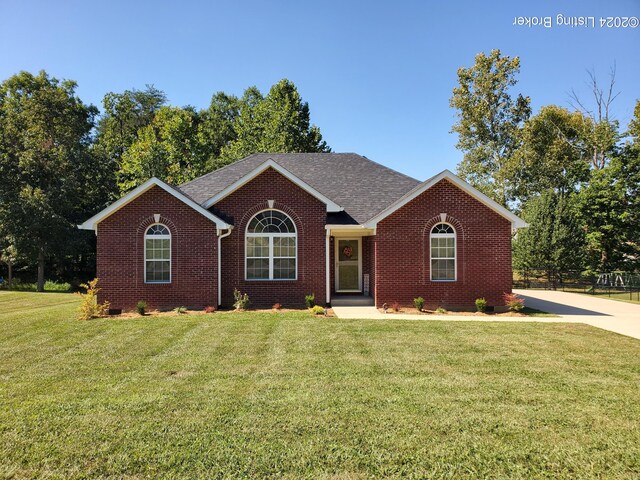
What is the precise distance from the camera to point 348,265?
16.8 metres

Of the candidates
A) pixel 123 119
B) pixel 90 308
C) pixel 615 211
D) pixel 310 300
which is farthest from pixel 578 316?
pixel 123 119

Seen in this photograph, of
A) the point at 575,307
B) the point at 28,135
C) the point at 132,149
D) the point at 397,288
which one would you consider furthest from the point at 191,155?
the point at 575,307

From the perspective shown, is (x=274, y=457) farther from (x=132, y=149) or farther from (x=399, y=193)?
(x=132, y=149)

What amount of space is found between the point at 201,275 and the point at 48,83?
2991 cm

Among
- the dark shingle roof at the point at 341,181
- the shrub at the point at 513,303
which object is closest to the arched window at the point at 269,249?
the dark shingle roof at the point at 341,181

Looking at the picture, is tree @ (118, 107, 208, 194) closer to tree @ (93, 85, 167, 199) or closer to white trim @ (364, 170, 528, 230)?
tree @ (93, 85, 167, 199)

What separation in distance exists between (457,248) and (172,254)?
9.82 meters

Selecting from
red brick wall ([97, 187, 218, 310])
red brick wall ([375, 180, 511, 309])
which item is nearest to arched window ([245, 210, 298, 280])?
red brick wall ([97, 187, 218, 310])

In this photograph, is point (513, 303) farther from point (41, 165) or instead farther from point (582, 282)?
point (41, 165)

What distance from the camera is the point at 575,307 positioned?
1521 cm

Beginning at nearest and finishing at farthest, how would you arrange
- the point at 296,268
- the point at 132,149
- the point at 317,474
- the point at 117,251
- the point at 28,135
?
the point at 317,474
the point at 117,251
the point at 296,268
the point at 28,135
the point at 132,149

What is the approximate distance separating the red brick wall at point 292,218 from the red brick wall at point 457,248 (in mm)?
2193

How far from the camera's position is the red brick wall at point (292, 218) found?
1415 cm

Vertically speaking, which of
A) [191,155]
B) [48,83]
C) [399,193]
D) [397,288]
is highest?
[48,83]
